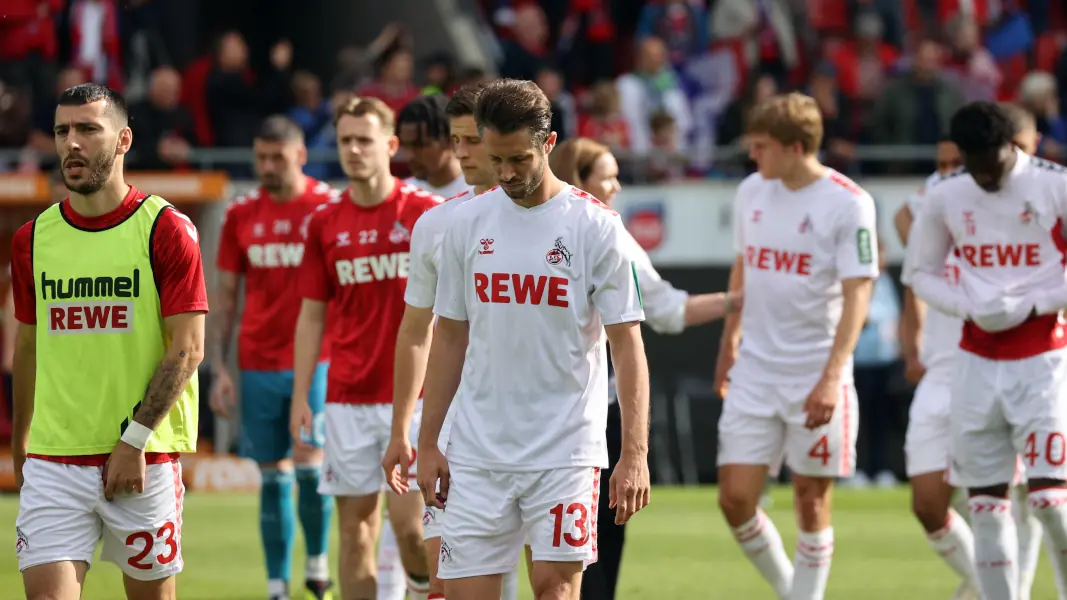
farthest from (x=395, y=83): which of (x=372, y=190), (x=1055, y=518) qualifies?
(x=1055, y=518)

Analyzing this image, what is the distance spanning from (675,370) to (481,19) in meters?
5.75

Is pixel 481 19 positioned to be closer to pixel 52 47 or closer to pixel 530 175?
pixel 52 47

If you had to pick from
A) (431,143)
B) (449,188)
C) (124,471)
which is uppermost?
(431,143)

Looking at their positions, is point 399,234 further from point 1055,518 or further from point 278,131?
point 1055,518

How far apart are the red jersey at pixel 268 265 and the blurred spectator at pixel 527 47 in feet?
29.3

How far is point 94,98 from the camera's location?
5988mm

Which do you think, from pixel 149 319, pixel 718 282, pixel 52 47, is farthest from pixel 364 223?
pixel 52 47

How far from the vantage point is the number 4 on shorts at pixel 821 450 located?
8188 mm

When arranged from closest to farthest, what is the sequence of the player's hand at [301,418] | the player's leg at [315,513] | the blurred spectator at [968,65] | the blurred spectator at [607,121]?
the player's hand at [301,418] < the player's leg at [315,513] < the blurred spectator at [607,121] < the blurred spectator at [968,65]

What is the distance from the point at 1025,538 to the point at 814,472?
160 cm

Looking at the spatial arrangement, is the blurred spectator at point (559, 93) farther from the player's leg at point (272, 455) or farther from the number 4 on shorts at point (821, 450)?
the number 4 on shorts at point (821, 450)

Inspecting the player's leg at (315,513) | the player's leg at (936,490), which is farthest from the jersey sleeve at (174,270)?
the player's leg at (936,490)

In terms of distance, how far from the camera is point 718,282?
17.3 meters

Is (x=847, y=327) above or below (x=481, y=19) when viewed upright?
below
